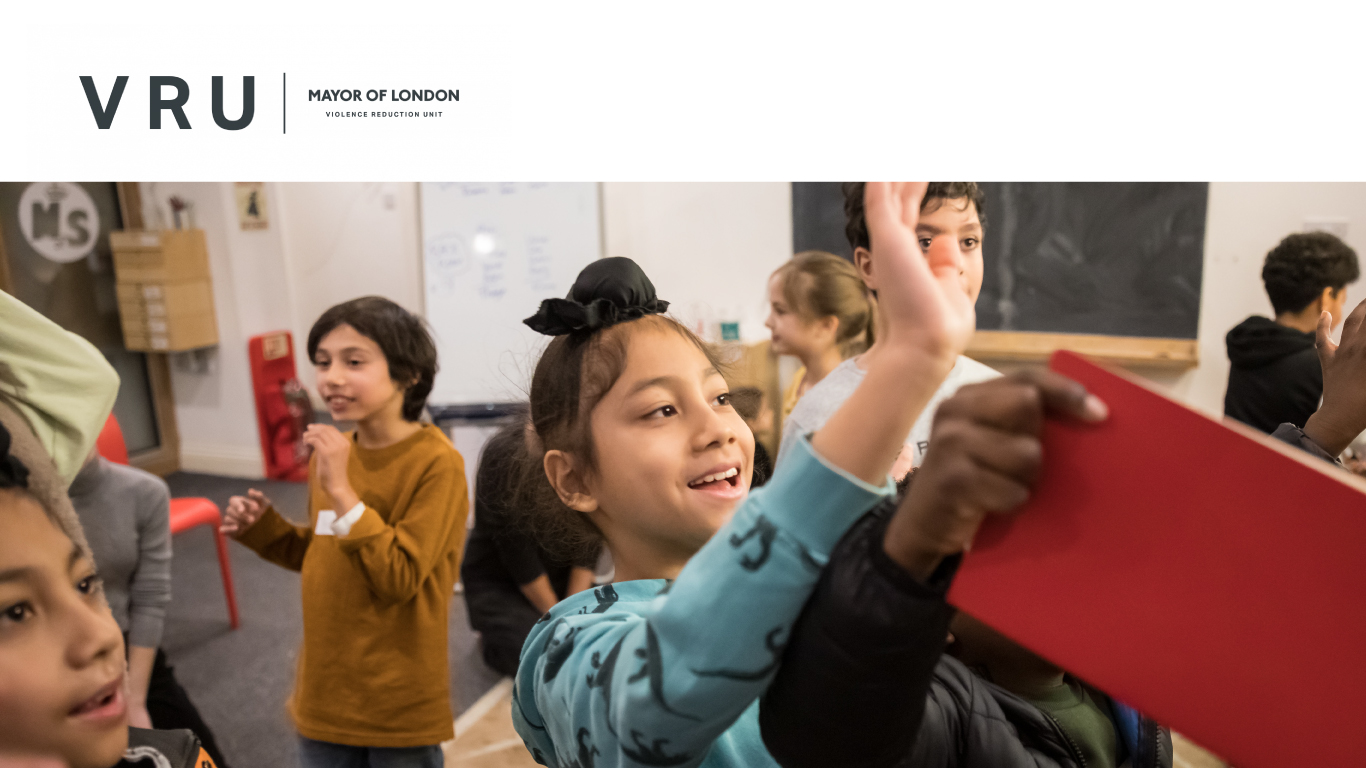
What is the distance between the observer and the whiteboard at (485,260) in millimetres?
3629

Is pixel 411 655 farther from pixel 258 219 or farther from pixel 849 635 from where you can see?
pixel 258 219

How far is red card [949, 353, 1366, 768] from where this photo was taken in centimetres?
32

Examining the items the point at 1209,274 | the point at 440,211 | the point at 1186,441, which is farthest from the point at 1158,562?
the point at 440,211

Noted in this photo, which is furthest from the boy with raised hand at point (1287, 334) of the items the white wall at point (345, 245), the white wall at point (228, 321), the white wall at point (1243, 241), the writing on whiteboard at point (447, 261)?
the white wall at point (228, 321)

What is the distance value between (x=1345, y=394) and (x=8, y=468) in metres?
1.04

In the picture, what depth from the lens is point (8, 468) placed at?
1.64ft

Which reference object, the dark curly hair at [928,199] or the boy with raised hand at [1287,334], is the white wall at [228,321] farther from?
the boy with raised hand at [1287,334]

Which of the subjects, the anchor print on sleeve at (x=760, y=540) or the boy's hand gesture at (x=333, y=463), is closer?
the anchor print on sleeve at (x=760, y=540)

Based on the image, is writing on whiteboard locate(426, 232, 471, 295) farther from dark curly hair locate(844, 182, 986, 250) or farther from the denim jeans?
dark curly hair locate(844, 182, 986, 250)

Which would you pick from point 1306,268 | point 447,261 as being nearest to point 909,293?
point 1306,268

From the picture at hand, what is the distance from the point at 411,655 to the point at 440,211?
8.47 feet

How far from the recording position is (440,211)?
12.1 ft
